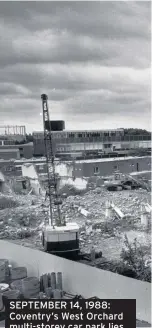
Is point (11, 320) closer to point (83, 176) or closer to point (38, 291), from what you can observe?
point (38, 291)

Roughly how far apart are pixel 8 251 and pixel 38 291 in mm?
1664

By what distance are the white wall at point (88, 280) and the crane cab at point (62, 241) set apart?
1819 millimetres

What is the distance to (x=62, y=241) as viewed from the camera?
9.80 metres

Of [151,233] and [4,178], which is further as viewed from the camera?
[4,178]

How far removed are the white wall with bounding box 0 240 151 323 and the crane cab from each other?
5.97 ft

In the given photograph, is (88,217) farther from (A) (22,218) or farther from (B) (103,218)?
(A) (22,218)

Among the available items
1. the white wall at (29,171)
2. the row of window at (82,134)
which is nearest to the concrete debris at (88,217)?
the white wall at (29,171)

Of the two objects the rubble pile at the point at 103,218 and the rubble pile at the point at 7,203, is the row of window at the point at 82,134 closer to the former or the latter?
the rubble pile at the point at 7,203

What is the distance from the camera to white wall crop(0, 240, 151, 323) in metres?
5.21

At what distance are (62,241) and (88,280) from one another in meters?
3.94

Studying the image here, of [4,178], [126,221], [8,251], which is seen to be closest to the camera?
[8,251]

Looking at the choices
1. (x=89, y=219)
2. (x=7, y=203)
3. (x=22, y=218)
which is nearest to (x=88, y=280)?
(x=89, y=219)

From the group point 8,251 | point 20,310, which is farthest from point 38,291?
point 20,310

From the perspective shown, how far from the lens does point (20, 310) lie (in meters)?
4.34
